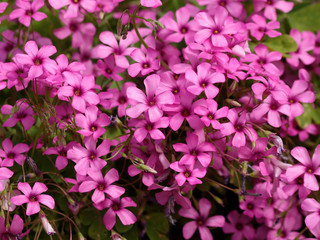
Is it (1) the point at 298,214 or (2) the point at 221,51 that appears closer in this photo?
(2) the point at 221,51

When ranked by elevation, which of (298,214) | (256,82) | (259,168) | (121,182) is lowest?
(298,214)

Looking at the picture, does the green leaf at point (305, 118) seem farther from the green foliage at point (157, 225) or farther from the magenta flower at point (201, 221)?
the green foliage at point (157, 225)

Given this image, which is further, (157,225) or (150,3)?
(157,225)

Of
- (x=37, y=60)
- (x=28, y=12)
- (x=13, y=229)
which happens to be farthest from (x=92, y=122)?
(x=28, y=12)

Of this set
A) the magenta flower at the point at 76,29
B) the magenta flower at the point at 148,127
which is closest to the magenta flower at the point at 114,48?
the magenta flower at the point at 76,29

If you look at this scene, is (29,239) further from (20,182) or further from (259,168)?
(259,168)

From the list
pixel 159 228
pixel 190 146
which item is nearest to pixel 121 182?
pixel 159 228

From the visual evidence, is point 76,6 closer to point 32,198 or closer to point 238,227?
point 32,198
